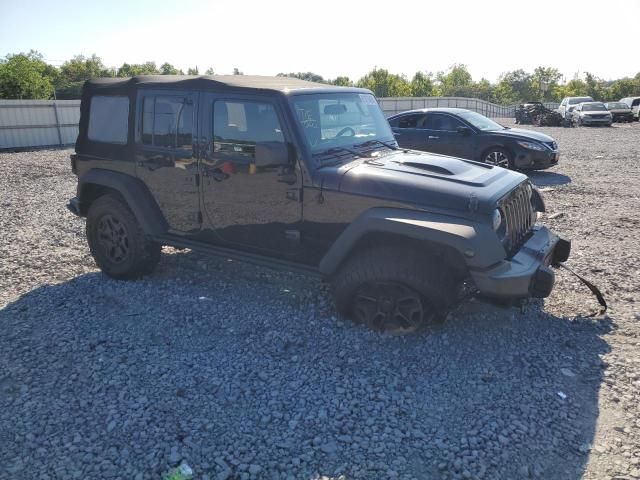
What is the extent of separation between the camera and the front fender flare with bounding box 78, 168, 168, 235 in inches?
200

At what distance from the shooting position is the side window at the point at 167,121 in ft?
15.6

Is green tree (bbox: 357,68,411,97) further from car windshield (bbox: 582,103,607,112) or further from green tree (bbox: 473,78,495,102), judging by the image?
car windshield (bbox: 582,103,607,112)

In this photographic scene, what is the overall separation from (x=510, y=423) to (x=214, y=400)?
6.03 feet

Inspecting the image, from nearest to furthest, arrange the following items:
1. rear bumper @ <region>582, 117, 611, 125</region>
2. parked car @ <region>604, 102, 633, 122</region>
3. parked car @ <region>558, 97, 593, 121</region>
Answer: rear bumper @ <region>582, 117, 611, 125</region> < parked car @ <region>558, 97, 593, 121</region> < parked car @ <region>604, 102, 633, 122</region>

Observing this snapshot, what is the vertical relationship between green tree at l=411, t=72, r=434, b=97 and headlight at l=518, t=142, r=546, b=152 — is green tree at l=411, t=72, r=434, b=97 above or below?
above

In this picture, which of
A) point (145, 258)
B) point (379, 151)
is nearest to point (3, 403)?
point (145, 258)

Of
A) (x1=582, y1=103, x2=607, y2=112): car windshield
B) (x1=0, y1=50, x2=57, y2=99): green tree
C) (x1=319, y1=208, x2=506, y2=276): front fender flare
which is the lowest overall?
(x1=319, y1=208, x2=506, y2=276): front fender flare

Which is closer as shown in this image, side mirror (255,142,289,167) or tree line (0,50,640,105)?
side mirror (255,142,289,167)

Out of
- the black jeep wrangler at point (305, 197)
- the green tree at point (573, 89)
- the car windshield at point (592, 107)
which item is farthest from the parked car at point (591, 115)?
the green tree at point (573, 89)

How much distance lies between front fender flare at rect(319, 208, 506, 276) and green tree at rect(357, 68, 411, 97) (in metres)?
54.4

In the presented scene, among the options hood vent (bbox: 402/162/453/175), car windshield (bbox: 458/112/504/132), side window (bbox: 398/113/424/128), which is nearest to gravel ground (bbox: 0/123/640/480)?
hood vent (bbox: 402/162/453/175)

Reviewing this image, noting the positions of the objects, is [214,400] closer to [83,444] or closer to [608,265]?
[83,444]

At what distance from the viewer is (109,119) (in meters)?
5.32

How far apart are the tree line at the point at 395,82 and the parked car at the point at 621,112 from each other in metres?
19.4
